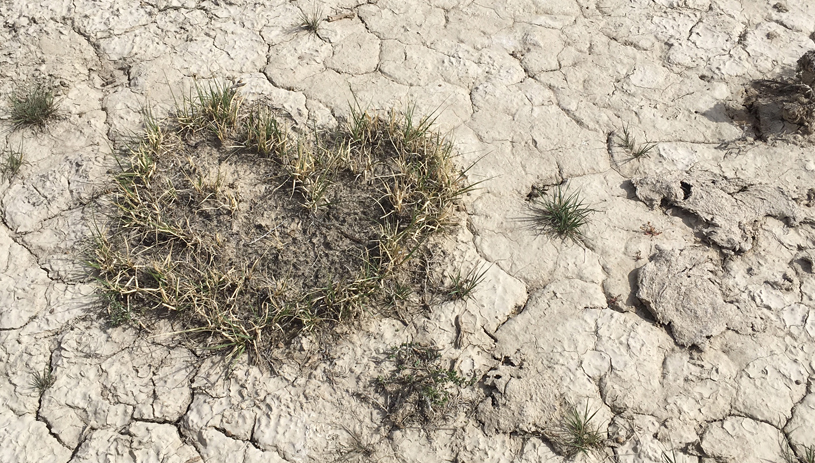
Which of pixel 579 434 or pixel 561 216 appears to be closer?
pixel 579 434

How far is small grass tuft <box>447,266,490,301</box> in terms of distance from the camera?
113 inches

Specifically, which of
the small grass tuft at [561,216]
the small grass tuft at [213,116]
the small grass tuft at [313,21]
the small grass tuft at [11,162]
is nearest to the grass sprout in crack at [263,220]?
the small grass tuft at [213,116]

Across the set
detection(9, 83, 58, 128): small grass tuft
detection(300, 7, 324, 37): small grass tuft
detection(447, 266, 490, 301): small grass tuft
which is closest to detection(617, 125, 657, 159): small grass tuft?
detection(447, 266, 490, 301): small grass tuft

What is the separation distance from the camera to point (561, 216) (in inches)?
122

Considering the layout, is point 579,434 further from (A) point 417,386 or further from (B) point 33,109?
(B) point 33,109

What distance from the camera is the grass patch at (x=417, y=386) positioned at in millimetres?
2570

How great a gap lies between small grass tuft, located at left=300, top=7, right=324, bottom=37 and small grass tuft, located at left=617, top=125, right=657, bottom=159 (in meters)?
1.86

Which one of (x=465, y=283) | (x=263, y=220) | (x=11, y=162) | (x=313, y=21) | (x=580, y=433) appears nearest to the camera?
(x=580, y=433)

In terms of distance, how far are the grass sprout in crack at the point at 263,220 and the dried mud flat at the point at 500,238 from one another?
0.44 ft

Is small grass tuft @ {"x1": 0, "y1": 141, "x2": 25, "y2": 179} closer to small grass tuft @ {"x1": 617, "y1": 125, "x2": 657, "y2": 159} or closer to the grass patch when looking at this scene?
the grass patch

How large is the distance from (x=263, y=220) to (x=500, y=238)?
3.65ft

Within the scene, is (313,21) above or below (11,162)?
above

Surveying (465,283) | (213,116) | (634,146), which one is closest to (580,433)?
(465,283)

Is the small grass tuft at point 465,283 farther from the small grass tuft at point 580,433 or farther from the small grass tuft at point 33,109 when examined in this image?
the small grass tuft at point 33,109
